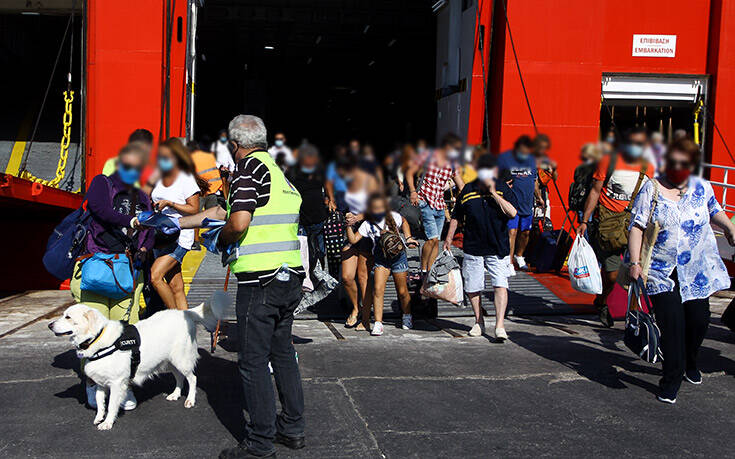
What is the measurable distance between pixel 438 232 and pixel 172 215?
14.1 feet

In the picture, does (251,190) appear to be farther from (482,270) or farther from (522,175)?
(482,270)

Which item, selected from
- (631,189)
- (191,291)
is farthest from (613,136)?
(191,291)

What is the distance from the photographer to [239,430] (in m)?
4.68

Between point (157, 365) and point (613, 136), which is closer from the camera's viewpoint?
point (613, 136)

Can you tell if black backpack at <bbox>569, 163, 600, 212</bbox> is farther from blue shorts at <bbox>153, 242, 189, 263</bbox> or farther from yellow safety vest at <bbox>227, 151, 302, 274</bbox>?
blue shorts at <bbox>153, 242, 189, 263</bbox>

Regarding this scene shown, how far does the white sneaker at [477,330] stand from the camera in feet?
24.5

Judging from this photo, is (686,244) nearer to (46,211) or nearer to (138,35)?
(46,211)

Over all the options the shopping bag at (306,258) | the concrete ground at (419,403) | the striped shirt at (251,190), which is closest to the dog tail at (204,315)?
the concrete ground at (419,403)

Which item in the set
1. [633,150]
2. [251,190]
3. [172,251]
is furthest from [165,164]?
[172,251]

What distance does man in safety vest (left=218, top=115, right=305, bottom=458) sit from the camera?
406cm

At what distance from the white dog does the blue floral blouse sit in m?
3.42

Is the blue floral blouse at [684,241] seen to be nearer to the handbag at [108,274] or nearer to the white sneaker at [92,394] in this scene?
the handbag at [108,274]

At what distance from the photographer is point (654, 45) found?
1214 centimetres

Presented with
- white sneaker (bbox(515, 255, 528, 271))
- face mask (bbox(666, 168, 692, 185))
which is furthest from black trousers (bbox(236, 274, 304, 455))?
white sneaker (bbox(515, 255, 528, 271))
